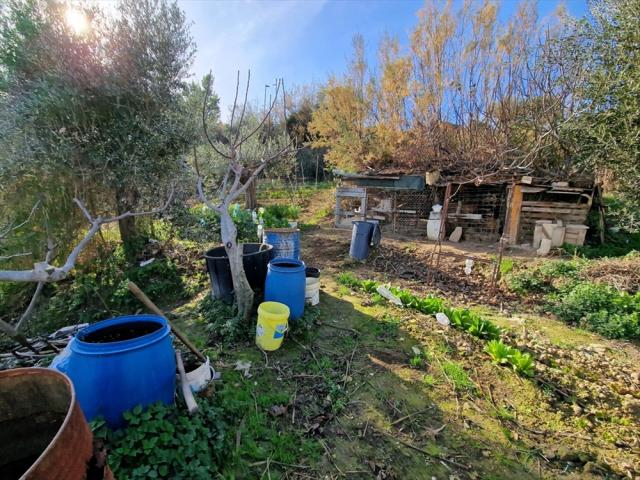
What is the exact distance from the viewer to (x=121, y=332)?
2281mm

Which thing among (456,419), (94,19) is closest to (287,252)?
(456,419)

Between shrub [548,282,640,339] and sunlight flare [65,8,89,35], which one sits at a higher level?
sunlight flare [65,8,89,35]

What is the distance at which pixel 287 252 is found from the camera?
4.89m

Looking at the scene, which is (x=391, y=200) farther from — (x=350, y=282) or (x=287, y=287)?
(x=287, y=287)

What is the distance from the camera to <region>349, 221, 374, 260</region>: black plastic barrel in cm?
720

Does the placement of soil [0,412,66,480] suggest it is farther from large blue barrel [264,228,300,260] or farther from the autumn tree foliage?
the autumn tree foliage

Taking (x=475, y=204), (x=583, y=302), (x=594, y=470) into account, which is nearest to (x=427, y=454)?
(x=594, y=470)

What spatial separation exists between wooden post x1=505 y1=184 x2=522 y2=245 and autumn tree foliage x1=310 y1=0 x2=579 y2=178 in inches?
25.2

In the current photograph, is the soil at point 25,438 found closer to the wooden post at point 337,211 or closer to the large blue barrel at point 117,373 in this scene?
the large blue barrel at point 117,373

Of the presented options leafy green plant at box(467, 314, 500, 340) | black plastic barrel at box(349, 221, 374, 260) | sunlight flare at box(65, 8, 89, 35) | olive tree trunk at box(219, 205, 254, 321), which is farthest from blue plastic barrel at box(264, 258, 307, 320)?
sunlight flare at box(65, 8, 89, 35)

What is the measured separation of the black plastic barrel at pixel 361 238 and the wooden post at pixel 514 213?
449 cm

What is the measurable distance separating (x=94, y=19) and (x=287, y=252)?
16.5 ft

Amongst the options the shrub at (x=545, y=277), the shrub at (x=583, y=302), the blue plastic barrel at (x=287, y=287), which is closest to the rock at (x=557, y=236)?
the shrub at (x=545, y=277)

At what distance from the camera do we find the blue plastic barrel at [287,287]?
11.3 ft
